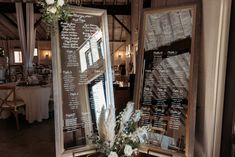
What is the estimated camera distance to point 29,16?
23.9ft

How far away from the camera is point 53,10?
222 centimetres

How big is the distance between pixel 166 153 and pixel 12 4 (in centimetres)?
989

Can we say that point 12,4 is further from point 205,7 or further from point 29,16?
point 205,7

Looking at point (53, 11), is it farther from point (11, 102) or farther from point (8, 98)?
point (8, 98)

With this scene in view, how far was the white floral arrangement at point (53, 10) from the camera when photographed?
222cm

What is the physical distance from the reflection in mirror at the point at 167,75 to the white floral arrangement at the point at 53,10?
2.94ft

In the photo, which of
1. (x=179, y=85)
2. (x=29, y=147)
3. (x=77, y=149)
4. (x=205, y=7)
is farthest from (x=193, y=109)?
(x=29, y=147)

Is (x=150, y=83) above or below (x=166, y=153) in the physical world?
above

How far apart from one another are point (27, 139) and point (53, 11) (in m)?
2.73

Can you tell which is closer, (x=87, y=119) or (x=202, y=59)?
(x=202, y=59)

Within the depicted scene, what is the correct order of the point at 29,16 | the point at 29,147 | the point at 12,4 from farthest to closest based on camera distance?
the point at 12,4, the point at 29,16, the point at 29,147

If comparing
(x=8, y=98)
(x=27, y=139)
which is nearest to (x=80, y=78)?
(x=27, y=139)

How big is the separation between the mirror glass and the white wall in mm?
158

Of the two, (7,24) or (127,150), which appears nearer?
(127,150)
